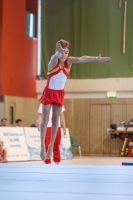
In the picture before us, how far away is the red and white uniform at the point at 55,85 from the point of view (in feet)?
16.0

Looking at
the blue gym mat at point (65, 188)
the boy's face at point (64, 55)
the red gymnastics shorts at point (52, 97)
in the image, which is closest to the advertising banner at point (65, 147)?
the red gymnastics shorts at point (52, 97)

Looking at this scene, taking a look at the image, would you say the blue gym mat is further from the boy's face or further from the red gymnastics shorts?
the boy's face

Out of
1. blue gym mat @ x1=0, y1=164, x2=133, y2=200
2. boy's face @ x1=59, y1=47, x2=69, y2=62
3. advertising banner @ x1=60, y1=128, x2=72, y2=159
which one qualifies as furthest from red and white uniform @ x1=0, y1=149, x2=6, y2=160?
blue gym mat @ x1=0, y1=164, x2=133, y2=200

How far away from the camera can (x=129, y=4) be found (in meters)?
14.5

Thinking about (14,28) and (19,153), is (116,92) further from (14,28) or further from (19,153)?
(19,153)

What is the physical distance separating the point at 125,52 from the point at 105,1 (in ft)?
6.56

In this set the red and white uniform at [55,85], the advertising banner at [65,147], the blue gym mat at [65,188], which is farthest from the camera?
the advertising banner at [65,147]

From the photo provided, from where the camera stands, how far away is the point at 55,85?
195 inches

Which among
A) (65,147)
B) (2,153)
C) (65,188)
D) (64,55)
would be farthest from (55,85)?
(65,147)

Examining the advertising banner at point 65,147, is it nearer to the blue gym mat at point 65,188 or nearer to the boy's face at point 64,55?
the boy's face at point 64,55

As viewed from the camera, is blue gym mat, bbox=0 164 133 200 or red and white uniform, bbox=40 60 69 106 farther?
red and white uniform, bbox=40 60 69 106

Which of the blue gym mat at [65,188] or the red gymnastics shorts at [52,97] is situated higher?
the red gymnastics shorts at [52,97]

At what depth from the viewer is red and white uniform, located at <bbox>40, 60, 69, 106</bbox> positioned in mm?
4887

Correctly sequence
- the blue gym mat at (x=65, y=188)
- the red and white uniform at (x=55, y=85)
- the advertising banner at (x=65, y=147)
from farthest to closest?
1. the advertising banner at (x=65, y=147)
2. the red and white uniform at (x=55, y=85)
3. the blue gym mat at (x=65, y=188)
